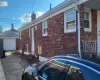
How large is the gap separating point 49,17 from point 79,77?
964 centimetres

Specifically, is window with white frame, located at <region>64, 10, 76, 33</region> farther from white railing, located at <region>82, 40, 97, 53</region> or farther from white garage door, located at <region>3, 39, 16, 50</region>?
white garage door, located at <region>3, 39, 16, 50</region>

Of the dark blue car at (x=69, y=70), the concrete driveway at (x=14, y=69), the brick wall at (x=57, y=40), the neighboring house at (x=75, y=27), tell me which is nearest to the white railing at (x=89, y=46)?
the neighboring house at (x=75, y=27)

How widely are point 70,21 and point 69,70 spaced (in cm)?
675

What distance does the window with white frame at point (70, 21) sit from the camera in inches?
356

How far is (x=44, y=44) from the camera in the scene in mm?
12977

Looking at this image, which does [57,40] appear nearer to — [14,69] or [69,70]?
[14,69]

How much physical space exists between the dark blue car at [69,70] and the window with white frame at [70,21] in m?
5.40

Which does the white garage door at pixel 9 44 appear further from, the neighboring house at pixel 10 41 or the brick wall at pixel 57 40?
the brick wall at pixel 57 40

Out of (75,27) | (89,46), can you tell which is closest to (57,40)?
(75,27)

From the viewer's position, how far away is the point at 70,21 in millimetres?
9430

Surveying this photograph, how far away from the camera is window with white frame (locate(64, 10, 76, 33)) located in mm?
9055

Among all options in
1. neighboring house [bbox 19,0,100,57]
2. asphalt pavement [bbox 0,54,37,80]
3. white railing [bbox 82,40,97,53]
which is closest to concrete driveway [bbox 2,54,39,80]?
asphalt pavement [bbox 0,54,37,80]

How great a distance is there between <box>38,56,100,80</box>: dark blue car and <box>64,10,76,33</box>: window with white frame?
212 inches

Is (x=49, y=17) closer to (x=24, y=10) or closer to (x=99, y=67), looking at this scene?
(x=99, y=67)
